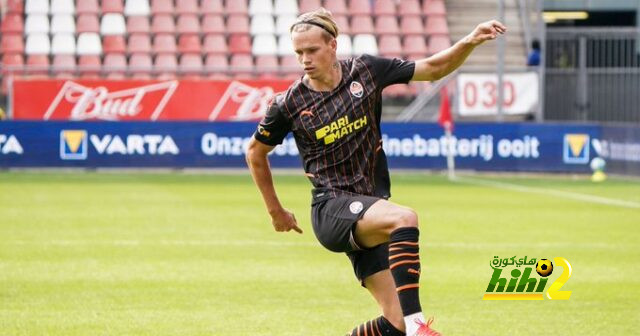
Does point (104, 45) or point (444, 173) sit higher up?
point (104, 45)

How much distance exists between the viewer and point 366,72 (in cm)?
680

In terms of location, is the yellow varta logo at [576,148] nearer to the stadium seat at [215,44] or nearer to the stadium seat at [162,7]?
the stadium seat at [215,44]

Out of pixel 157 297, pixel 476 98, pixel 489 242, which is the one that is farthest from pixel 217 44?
pixel 157 297

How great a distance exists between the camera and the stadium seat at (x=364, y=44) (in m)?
34.4

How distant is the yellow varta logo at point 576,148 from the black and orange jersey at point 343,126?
22.5 meters

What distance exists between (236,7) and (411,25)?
4.89 m

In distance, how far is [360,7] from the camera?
3625 centimetres

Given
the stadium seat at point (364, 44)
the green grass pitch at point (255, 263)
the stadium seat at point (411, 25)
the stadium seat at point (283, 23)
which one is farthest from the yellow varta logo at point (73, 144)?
the stadium seat at point (411, 25)

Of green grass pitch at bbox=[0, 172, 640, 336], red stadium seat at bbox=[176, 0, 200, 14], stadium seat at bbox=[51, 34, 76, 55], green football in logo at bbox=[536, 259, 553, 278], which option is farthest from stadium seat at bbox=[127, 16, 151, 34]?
green football in logo at bbox=[536, 259, 553, 278]

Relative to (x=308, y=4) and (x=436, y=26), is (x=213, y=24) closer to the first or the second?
(x=308, y=4)

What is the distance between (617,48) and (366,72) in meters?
29.8

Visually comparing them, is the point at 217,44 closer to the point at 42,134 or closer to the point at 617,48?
the point at 42,134

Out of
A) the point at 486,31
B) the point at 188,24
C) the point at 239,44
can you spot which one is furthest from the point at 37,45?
the point at 486,31

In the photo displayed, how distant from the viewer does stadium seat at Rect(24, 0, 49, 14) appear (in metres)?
34.0
